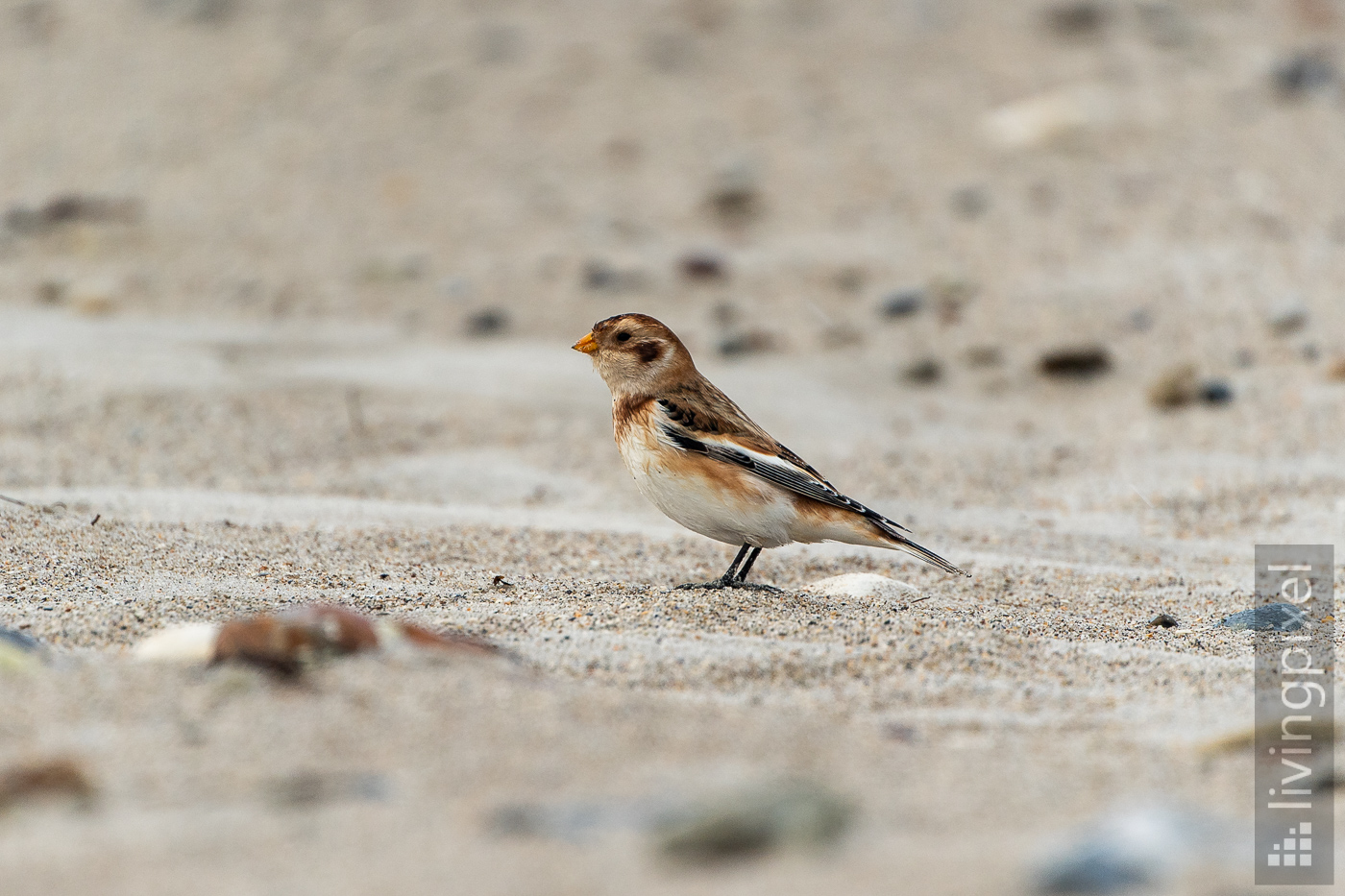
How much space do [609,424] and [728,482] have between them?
9.85 ft

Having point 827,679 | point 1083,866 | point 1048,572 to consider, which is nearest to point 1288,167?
point 1048,572

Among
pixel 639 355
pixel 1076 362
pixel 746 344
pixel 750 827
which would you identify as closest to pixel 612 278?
pixel 746 344

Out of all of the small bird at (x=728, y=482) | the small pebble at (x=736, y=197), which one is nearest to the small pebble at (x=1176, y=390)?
the small pebble at (x=736, y=197)

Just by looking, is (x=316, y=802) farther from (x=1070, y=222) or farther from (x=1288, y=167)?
(x=1288, y=167)

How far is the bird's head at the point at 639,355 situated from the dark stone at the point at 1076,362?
3782 mm

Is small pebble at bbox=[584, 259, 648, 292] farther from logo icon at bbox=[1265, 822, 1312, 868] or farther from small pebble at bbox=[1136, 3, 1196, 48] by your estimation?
logo icon at bbox=[1265, 822, 1312, 868]

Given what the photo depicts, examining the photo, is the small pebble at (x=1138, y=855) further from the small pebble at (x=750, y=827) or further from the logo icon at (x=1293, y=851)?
the small pebble at (x=750, y=827)

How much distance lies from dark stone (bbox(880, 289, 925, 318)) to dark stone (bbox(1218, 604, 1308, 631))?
15.2 feet

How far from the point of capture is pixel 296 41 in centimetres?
1187

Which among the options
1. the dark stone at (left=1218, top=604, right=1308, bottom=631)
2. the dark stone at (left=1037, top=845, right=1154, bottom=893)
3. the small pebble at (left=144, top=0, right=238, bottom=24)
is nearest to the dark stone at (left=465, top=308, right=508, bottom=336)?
the small pebble at (left=144, top=0, right=238, bottom=24)

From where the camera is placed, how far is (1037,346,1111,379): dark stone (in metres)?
8.37

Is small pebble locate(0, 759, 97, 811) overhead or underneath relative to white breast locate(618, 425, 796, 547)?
underneath

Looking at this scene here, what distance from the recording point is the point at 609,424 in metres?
7.75

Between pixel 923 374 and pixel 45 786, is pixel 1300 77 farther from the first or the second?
pixel 45 786
